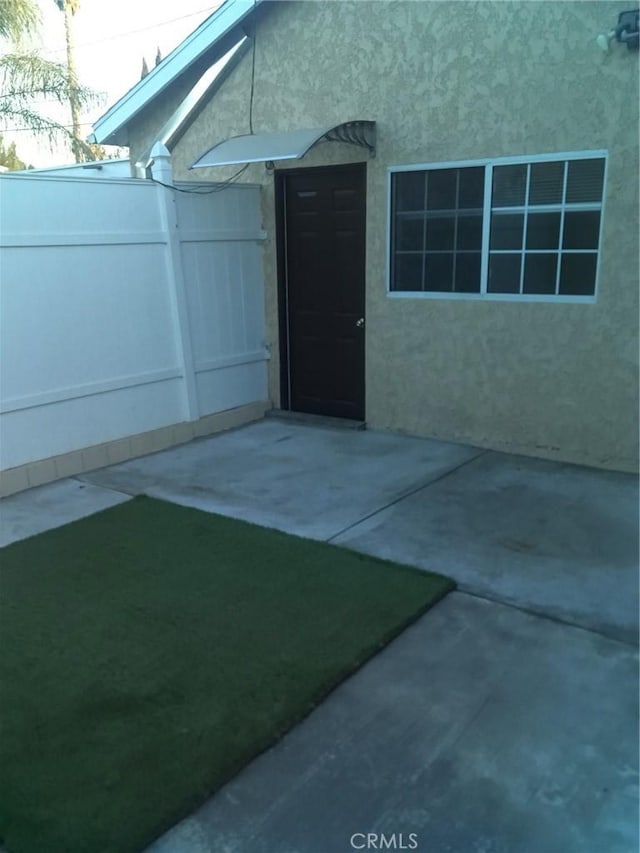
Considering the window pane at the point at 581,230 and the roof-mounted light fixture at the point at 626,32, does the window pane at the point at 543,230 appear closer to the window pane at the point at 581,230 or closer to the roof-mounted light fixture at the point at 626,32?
the window pane at the point at 581,230

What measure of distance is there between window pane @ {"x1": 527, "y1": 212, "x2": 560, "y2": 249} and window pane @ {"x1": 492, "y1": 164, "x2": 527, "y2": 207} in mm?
196

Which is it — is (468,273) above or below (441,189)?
below

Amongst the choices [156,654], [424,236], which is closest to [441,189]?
[424,236]

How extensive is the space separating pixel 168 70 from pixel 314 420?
3.80m

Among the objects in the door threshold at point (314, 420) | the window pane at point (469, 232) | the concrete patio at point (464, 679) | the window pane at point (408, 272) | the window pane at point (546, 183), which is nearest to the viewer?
the concrete patio at point (464, 679)

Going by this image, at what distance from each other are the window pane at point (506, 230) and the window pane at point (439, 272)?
0.44 m

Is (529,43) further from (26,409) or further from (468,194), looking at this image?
(26,409)

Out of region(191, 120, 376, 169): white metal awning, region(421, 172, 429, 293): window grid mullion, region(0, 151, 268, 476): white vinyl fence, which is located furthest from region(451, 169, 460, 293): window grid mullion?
region(0, 151, 268, 476): white vinyl fence

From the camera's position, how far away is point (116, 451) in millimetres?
5922

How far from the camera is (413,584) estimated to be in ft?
12.0

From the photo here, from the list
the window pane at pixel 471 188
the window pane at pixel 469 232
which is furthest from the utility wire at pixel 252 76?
the window pane at pixel 469 232

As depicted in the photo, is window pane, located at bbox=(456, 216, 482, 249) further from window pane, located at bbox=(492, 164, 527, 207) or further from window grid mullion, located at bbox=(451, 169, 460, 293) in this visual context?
window pane, located at bbox=(492, 164, 527, 207)

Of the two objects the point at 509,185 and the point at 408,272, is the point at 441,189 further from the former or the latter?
the point at 408,272

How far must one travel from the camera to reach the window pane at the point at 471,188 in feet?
18.8
